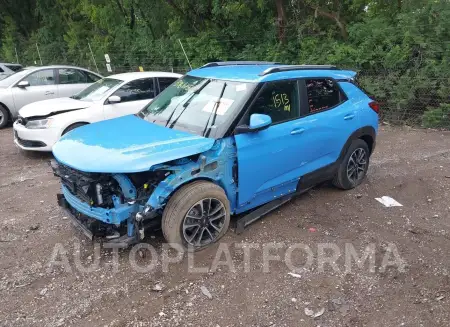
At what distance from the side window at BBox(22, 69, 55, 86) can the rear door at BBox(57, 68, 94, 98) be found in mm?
189

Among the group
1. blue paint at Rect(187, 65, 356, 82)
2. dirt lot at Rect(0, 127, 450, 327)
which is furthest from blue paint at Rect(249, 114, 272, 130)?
dirt lot at Rect(0, 127, 450, 327)

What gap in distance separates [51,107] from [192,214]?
4795 millimetres

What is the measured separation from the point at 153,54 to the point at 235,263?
13.9 m

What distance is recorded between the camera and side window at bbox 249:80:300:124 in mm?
4410

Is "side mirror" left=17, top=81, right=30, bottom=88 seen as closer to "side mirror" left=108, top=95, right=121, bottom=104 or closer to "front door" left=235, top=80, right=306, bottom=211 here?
"side mirror" left=108, top=95, right=121, bottom=104

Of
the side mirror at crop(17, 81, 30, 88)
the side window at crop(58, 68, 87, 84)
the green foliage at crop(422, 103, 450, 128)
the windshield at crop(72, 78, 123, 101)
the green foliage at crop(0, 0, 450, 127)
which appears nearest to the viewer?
the windshield at crop(72, 78, 123, 101)

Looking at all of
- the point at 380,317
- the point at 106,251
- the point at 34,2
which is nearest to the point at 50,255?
the point at 106,251

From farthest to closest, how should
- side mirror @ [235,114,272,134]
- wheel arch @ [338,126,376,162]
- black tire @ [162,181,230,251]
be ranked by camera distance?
wheel arch @ [338,126,376,162], side mirror @ [235,114,272,134], black tire @ [162,181,230,251]

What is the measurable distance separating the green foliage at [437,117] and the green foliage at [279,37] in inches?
8.5

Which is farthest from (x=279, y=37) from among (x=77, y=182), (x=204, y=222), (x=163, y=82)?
(x=77, y=182)

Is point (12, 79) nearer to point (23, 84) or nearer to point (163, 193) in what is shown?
point (23, 84)

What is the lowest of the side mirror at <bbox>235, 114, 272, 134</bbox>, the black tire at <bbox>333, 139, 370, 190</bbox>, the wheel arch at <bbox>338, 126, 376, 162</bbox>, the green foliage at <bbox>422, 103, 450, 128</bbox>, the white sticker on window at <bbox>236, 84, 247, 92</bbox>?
the green foliage at <bbox>422, 103, 450, 128</bbox>

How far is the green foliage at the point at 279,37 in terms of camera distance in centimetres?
931

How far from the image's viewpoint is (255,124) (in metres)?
4.07
